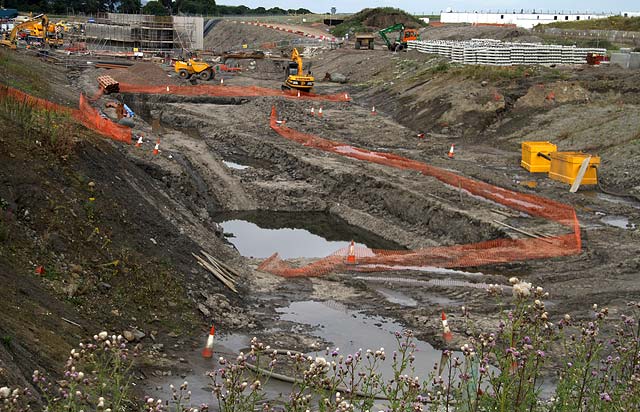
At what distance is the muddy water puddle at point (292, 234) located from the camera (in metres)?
24.5

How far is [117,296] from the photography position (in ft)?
47.3

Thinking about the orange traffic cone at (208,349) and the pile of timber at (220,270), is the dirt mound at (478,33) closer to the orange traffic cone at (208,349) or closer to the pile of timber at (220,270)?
the pile of timber at (220,270)

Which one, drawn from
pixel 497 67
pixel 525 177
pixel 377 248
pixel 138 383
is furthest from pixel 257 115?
pixel 138 383

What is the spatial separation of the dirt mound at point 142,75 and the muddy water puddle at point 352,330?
39.1 meters

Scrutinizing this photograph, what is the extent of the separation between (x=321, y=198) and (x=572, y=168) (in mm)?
8503

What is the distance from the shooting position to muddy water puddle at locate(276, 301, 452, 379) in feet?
49.1

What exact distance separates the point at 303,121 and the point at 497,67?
37.8ft

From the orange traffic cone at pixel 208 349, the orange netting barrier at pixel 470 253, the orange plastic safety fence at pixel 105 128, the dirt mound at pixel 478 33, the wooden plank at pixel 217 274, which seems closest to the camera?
the orange traffic cone at pixel 208 349

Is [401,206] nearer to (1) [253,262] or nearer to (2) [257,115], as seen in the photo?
(1) [253,262]

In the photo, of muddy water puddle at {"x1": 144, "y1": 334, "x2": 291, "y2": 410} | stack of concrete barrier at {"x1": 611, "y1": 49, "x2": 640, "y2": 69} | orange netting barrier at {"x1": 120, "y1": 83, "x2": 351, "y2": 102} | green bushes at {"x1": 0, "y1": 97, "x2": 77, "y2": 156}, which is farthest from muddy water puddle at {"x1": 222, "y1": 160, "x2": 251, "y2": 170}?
stack of concrete barrier at {"x1": 611, "y1": 49, "x2": 640, "y2": 69}

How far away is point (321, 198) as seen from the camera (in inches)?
1139

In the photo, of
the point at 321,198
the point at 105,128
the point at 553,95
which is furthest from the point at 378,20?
the point at 321,198

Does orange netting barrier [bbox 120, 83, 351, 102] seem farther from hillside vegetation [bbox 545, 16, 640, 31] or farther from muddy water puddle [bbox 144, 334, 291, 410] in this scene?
muddy water puddle [bbox 144, 334, 291, 410]

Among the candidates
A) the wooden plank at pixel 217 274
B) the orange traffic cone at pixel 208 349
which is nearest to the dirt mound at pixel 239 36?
the wooden plank at pixel 217 274
